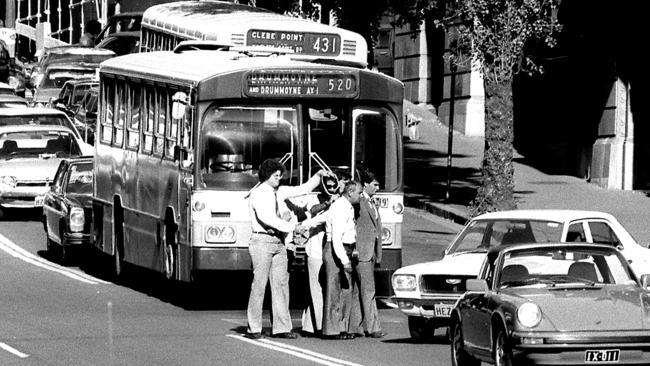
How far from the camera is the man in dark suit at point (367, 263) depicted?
1748cm

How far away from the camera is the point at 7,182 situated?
102ft

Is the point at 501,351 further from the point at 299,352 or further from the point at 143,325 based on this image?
the point at 143,325

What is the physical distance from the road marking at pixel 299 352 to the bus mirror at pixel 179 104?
355cm

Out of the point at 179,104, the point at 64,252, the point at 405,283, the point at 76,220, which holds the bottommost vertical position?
the point at 64,252

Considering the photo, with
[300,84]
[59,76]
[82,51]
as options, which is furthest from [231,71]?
[82,51]

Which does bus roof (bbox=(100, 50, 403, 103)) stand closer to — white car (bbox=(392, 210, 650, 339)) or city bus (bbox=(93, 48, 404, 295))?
city bus (bbox=(93, 48, 404, 295))

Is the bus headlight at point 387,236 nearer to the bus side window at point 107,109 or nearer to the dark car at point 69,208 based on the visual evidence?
the bus side window at point 107,109

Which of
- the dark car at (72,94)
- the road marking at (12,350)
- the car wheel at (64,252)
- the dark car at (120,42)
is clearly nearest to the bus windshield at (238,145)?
the road marking at (12,350)

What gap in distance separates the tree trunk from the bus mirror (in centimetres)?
1062

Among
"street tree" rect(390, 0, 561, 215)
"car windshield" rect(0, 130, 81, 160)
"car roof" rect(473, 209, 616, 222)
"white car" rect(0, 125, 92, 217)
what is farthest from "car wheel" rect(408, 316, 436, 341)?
"car windshield" rect(0, 130, 81, 160)

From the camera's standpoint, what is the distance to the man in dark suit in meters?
17.5

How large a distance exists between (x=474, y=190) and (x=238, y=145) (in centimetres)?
1546

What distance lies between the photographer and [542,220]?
17.8 meters

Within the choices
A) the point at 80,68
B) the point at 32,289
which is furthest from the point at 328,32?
the point at 80,68
